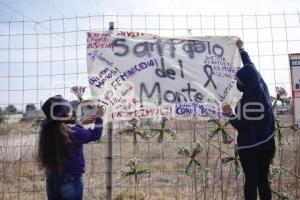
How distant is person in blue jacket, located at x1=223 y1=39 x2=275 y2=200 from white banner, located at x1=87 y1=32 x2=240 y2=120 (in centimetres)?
79

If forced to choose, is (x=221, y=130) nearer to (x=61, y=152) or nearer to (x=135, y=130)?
(x=135, y=130)

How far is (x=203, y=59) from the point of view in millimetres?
5254

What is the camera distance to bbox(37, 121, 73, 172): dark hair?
3953mm

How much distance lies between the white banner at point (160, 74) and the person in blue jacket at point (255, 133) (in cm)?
79

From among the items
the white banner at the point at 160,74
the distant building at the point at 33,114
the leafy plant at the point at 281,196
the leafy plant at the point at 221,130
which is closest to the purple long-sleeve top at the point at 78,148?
the white banner at the point at 160,74

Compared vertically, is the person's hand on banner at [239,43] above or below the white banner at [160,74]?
above

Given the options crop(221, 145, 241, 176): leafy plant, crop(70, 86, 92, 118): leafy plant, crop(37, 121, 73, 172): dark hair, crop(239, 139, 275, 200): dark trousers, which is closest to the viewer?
crop(37, 121, 73, 172): dark hair

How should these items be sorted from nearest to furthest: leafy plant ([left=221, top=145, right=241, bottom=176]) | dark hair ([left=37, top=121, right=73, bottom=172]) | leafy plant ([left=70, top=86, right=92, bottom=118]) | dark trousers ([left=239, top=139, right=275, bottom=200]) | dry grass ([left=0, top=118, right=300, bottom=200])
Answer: dark hair ([left=37, top=121, right=73, bottom=172]) → dark trousers ([left=239, top=139, right=275, bottom=200]) → leafy plant ([left=70, top=86, right=92, bottom=118]) → leafy plant ([left=221, top=145, right=241, bottom=176]) → dry grass ([left=0, top=118, right=300, bottom=200])

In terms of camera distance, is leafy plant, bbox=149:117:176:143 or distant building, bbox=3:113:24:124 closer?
leafy plant, bbox=149:117:176:143

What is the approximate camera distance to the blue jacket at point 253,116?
4297mm

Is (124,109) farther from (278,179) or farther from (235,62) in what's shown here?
(278,179)

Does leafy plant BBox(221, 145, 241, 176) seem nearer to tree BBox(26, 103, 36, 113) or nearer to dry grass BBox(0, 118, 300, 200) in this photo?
dry grass BBox(0, 118, 300, 200)

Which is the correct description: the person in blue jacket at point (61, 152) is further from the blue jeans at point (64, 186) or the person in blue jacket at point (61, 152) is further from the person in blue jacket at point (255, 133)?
the person in blue jacket at point (255, 133)

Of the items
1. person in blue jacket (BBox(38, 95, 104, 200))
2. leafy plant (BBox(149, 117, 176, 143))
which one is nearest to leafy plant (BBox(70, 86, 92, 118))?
leafy plant (BBox(149, 117, 176, 143))
